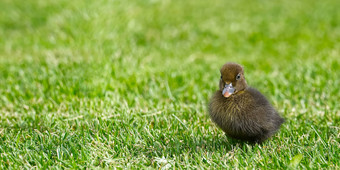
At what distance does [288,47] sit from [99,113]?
505 cm

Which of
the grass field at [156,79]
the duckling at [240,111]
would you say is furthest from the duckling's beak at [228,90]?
the grass field at [156,79]

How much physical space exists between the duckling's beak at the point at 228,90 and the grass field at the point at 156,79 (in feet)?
1.59

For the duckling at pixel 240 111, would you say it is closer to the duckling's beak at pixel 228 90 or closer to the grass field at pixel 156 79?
the duckling's beak at pixel 228 90

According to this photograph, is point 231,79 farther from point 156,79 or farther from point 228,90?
point 156,79

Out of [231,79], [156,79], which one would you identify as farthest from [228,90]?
[156,79]

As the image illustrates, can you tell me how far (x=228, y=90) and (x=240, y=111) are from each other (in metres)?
0.22

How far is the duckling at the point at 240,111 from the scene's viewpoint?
404 cm

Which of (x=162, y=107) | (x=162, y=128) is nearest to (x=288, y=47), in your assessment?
(x=162, y=107)

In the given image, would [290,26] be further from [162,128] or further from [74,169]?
[74,169]

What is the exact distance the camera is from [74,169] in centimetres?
363

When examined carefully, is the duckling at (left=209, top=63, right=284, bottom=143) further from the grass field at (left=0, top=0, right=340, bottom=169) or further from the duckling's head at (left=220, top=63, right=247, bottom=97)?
the grass field at (left=0, top=0, right=340, bottom=169)

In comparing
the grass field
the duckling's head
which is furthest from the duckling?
the grass field

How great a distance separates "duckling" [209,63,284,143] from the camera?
404 cm

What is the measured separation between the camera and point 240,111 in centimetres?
407
